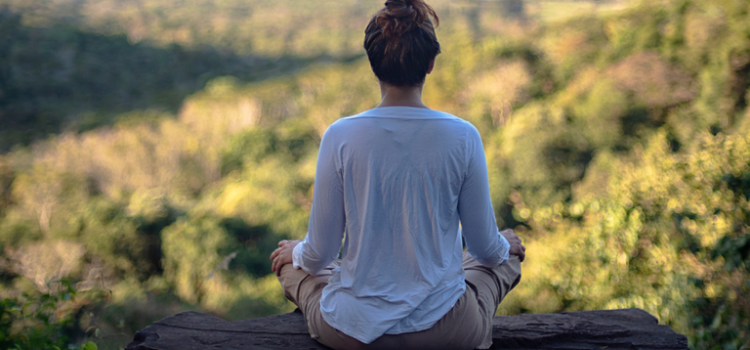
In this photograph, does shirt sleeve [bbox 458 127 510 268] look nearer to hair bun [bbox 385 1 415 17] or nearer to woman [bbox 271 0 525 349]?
woman [bbox 271 0 525 349]

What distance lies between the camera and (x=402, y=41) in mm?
1176

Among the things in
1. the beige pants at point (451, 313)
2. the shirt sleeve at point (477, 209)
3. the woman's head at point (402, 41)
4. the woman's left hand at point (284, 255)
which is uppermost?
the woman's head at point (402, 41)

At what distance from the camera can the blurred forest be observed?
3.01 m

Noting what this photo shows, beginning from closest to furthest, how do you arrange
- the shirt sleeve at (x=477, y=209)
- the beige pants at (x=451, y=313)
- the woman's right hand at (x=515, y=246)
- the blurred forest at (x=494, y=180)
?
the shirt sleeve at (x=477, y=209) → the beige pants at (x=451, y=313) → the woman's right hand at (x=515, y=246) → the blurred forest at (x=494, y=180)

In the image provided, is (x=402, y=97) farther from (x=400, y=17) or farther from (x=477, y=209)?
(x=477, y=209)

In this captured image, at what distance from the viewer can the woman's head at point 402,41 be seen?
117cm

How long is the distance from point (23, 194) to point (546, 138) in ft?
Answer: 60.2

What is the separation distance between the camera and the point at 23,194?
16234 millimetres

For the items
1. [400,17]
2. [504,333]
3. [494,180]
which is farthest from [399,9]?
[494,180]

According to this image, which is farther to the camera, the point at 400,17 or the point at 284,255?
the point at 284,255

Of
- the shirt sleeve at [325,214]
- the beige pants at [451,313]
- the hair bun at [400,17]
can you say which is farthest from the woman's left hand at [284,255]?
the hair bun at [400,17]

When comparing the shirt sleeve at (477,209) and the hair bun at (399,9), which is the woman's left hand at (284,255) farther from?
the hair bun at (399,9)

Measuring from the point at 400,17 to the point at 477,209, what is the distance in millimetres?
585

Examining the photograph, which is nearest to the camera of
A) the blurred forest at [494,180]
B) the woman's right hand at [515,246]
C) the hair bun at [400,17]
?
the hair bun at [400,17]
